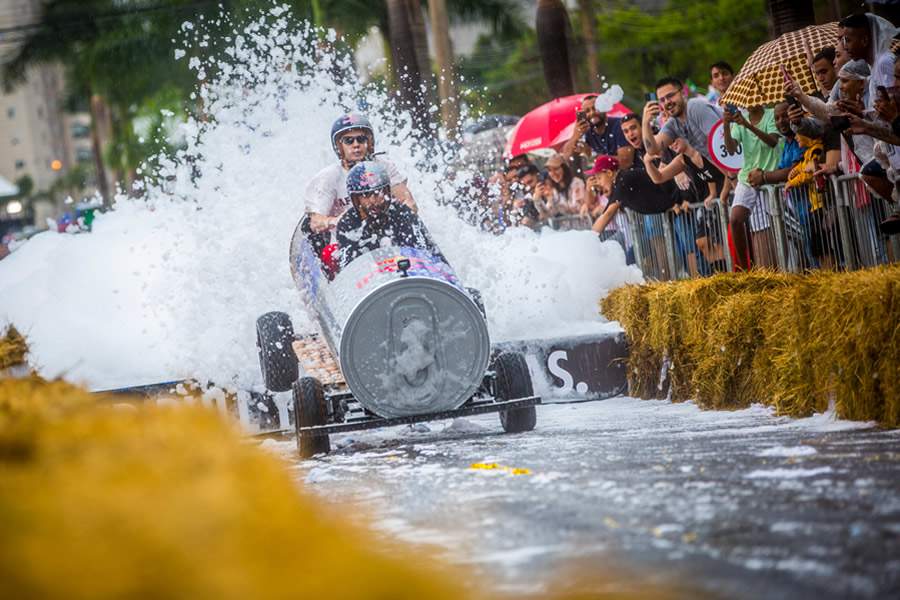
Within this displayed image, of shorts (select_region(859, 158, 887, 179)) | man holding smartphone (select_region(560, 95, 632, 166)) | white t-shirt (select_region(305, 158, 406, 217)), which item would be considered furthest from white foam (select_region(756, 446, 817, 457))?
man holding smartphone (select_region(560, 95, 632, 166))

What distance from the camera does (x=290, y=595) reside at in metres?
3.23

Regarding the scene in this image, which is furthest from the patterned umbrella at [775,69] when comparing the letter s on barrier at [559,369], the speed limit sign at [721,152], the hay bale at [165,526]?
the hay bale at [165,526]

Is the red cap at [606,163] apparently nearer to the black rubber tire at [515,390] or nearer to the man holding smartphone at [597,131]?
the man holding smartphone at [597,131]

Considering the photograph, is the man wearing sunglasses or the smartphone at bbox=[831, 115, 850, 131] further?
the man wearing sunglasses

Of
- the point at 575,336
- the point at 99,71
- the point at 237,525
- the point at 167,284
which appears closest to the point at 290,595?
the point at 237,525

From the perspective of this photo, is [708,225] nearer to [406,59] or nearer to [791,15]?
[791,15]

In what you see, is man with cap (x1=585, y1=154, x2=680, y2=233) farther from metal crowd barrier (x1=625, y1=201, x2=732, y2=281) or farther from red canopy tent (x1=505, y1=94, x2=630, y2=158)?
red canopy tent (x1=505, y1=94, x2=630, y2=158)

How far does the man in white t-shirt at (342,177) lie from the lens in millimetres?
12203

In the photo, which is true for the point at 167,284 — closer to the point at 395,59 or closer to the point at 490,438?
the point at 490,438

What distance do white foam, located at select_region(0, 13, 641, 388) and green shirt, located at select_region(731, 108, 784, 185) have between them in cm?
198

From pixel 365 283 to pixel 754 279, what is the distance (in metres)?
2.99

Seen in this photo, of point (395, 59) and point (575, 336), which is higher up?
point (395, 59)

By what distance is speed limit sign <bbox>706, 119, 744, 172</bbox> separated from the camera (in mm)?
14422

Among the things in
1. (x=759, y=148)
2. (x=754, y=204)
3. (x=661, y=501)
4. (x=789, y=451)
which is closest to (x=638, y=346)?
(x=754, y=204)
